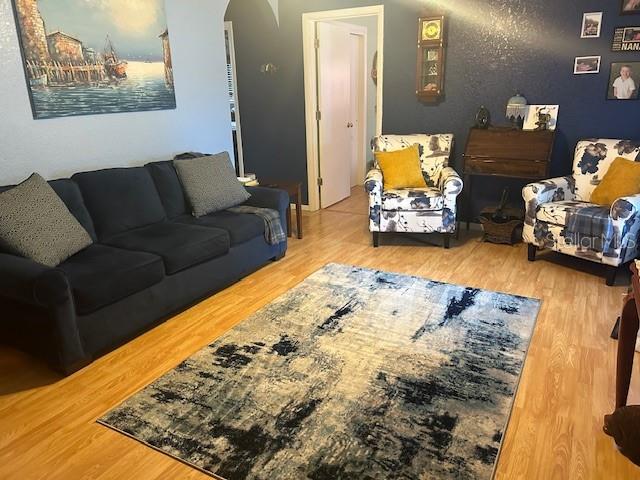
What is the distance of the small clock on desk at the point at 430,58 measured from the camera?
4.54 meters

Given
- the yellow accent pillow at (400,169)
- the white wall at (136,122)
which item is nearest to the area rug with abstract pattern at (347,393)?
the yellow accent pillow at (400,169)

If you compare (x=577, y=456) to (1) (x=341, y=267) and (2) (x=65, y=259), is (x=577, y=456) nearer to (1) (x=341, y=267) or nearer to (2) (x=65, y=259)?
(1) (x=341, y=267)

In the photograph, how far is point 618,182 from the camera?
3701mm

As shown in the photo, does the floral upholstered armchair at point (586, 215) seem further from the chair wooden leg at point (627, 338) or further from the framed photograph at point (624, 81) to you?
the chair wooden leg at point (627, 338)

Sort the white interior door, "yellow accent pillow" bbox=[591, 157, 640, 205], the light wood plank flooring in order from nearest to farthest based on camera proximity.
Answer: the light wood plank flooring, "yellow accent pillow" bbox=[591, 157, 640, 205], the white interior door

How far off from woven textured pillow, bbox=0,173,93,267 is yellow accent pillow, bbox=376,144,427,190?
101 inches

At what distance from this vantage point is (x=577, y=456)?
1.92 meters

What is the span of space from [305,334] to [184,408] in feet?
2.77

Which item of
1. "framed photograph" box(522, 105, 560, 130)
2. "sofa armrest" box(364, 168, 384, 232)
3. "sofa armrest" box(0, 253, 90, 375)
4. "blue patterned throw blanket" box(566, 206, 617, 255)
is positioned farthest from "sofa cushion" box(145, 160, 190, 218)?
"framed photograph" box(522, 105, 560, 130)

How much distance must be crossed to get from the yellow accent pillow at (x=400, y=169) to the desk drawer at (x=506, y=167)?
43cm

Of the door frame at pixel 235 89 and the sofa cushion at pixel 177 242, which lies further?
the door frame at pixel 235 89

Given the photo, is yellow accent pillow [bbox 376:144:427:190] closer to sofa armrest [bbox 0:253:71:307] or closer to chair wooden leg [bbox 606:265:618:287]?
chair wooden leg [bbox 606:265:618:287]

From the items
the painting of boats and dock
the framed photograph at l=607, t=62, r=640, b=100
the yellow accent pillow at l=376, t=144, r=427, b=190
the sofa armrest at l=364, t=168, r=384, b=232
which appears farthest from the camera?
the yellow accent pillow at l=376, t=144, r=427, b=190

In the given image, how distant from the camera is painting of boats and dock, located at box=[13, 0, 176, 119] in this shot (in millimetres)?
3111
